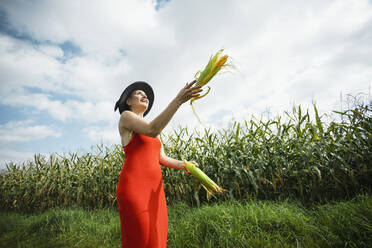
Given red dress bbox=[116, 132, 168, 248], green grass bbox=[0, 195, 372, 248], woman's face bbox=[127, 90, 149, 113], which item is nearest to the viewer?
red dress bbox=[116, 132, 168, 248]

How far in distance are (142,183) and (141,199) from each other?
0.36 ft

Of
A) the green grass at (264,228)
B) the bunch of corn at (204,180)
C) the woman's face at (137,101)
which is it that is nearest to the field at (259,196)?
the green grass at (264,228)

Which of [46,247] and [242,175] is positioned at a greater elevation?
[242,175]

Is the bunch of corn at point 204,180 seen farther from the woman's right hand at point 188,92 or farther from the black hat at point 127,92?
the black hat at point 127,92

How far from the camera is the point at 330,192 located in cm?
277

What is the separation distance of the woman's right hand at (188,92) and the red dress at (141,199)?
0.53 m

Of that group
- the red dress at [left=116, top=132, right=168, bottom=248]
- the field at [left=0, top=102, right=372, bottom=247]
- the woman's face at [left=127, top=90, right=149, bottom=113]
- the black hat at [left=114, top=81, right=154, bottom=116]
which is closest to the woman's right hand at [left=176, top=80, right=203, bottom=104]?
the red dress at [left=116, top=132, right=168, bottom=248]

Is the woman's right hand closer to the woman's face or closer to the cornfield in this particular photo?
the woman's face

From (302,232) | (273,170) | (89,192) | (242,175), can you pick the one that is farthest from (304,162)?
(89,192)

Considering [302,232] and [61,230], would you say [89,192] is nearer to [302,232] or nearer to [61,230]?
[61,230]

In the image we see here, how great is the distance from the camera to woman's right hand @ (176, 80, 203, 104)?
1.18 m

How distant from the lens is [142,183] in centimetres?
145

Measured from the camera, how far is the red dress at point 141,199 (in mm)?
1365

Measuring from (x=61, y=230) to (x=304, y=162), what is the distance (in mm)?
3846
